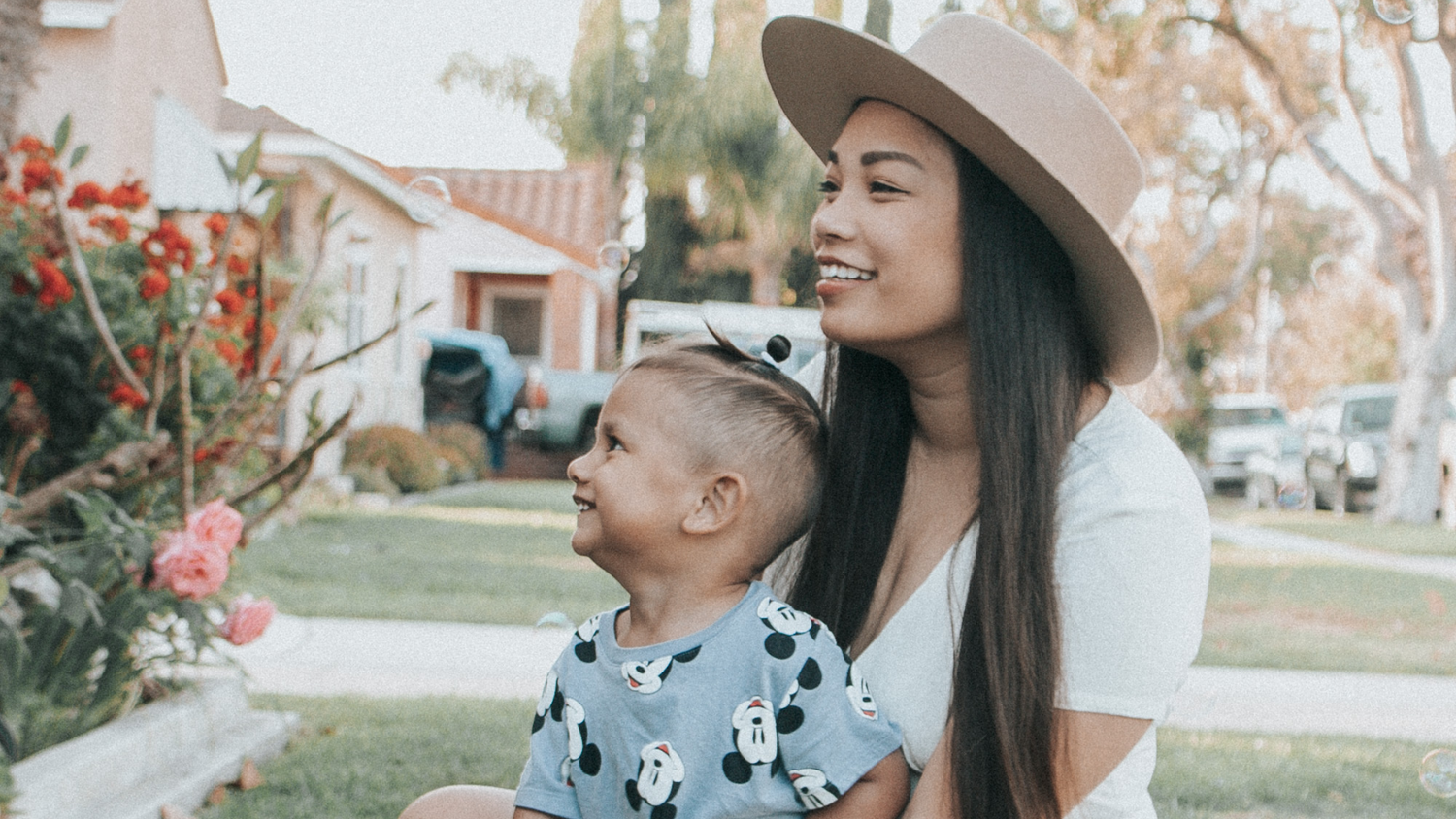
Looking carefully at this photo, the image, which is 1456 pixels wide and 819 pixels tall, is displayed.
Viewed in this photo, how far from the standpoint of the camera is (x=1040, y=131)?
1930mm

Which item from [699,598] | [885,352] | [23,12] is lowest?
[699,598]

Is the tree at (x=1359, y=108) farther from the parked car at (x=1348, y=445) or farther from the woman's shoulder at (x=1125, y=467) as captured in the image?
the woman's shoulder at (x=1125, y=467)

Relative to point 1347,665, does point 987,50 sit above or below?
above

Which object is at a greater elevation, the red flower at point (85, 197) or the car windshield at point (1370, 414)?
Answer: the red flower at point (85, 197)

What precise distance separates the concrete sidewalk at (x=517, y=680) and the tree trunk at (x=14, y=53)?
2.12m

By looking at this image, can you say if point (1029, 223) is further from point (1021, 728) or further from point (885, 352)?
point (1021, 728)

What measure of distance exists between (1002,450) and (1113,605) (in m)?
0.26

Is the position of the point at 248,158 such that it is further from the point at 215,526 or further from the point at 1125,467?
the point at 1125,467

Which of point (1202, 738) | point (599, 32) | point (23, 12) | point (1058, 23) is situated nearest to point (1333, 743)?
point (1202, 738)

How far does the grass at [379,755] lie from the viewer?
3.63 meters

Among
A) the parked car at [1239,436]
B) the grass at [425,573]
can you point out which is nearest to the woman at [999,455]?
the grass at [425,573]

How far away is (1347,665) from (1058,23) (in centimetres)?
1361

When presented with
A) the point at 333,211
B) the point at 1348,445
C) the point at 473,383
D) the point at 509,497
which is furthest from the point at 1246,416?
the point at 333,211

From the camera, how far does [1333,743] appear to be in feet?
16.1
